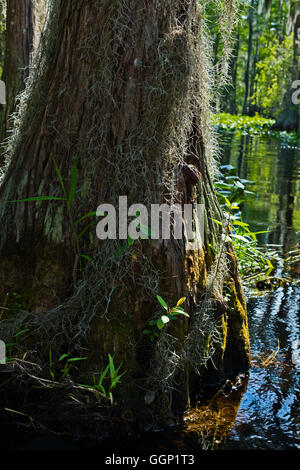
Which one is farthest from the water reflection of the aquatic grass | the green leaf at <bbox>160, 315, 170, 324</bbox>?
the aquatic grass

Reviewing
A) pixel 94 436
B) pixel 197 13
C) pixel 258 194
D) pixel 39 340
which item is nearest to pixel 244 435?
pixel 94 436

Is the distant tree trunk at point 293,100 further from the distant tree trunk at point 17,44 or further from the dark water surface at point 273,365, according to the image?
the distant tree trunk at point 17,44

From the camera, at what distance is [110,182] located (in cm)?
257

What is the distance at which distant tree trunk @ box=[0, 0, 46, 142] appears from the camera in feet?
17.8

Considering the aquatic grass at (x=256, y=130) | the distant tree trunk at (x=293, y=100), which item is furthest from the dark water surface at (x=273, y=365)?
the distant tree trunk at (x=293, y=100)

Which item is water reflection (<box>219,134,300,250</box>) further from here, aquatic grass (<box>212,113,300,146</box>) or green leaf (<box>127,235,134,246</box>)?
aquatic grass (<box>212,113,300,146</box>)

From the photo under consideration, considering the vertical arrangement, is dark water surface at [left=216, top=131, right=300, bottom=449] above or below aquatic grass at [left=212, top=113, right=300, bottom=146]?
below

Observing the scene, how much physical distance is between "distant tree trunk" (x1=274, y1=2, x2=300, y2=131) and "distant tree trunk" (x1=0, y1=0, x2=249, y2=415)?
73.8 ft

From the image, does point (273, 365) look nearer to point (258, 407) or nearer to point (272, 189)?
point (258, 407)

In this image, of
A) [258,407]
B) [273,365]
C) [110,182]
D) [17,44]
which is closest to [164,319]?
[110,182]

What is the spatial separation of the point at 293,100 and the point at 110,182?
2309 centimetres

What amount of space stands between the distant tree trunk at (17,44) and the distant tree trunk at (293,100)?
19886 mm

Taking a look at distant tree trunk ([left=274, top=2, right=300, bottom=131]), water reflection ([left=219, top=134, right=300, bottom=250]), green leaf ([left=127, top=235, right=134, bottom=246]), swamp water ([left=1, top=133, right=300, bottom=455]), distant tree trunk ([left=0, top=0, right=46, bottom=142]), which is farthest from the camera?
distant tree trunk ([left=274, top=2, right=300, bottom=131])

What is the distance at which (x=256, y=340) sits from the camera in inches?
142
